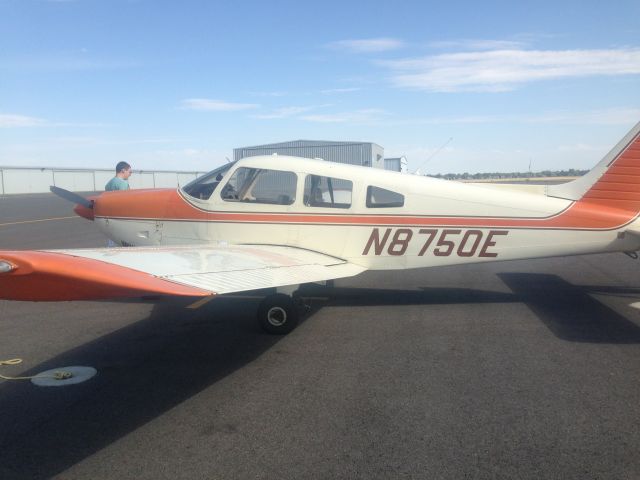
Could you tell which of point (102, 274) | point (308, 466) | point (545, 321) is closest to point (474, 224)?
point (545, 321)

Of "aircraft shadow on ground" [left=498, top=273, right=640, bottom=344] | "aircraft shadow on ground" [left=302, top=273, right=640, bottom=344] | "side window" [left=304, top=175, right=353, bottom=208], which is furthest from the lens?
"side window" [left=304, top=175, right=353, bottom=208]

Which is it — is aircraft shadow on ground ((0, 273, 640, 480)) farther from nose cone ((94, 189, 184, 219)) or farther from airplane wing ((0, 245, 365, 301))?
nose cone ((94, 189, 184, 219))

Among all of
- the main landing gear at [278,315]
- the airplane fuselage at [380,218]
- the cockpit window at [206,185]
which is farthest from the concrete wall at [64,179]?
the main landing gear at [278,315]

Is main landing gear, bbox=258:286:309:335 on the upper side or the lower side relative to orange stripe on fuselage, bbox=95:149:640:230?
lower

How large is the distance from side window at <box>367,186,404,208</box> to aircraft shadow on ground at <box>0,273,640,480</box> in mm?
1505

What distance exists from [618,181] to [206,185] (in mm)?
5589

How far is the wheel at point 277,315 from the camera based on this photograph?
5.91 metres

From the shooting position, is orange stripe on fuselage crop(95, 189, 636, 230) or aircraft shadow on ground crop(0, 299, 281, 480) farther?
orange stripe on fuselage crop(95, 189, 636, 230)

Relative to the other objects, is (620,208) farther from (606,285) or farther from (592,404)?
(592,404)

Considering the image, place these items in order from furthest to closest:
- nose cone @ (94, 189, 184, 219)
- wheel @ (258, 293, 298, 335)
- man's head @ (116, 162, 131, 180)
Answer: man's head @ (116, 162, 131, 180), nose cone @ (94, 189, 184, 219), wheel @ (258, 293, 298, 335)

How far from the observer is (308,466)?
317cm

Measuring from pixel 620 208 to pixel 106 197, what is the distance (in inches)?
288

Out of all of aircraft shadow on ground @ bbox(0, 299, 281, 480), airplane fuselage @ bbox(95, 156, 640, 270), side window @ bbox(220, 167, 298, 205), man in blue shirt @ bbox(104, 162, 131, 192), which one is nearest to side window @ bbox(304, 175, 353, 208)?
airplane fuselage @ bbox(95, 156, 640, 270)

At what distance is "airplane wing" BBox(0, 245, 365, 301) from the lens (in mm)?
3273
